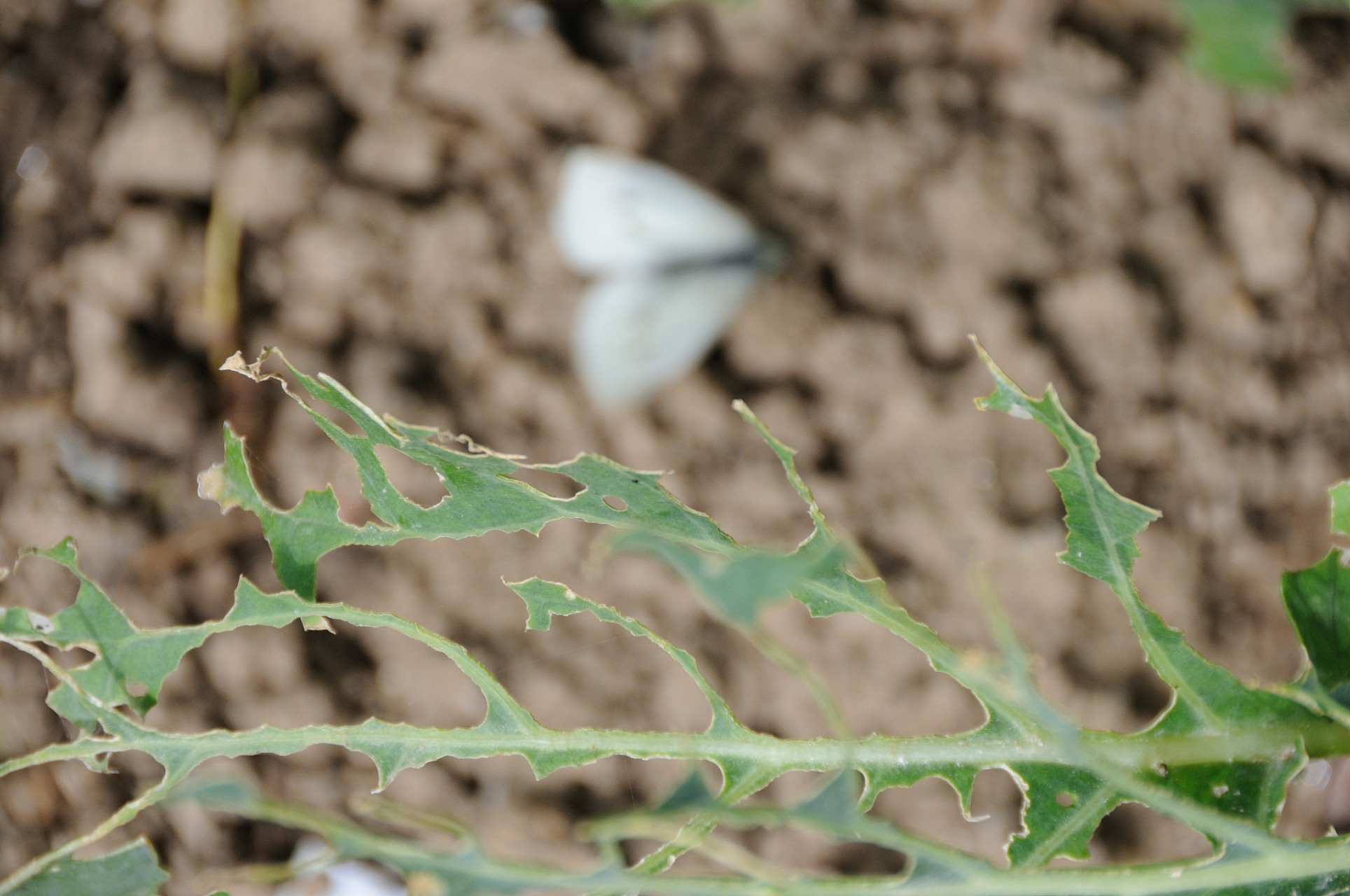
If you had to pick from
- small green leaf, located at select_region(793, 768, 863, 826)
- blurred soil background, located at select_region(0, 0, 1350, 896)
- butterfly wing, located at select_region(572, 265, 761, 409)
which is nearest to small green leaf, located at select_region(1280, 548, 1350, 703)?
small green leaf, located at select_region(793, 768, 863, 826)

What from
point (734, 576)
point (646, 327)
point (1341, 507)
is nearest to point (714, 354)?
point (646, 327)

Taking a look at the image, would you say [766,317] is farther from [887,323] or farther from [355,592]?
[355,592]

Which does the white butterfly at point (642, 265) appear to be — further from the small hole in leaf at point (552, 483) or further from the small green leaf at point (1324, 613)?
the small green leaf at point (1324, 613)

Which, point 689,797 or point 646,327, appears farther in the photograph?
point 646,327

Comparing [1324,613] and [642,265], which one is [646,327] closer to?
[642,265]

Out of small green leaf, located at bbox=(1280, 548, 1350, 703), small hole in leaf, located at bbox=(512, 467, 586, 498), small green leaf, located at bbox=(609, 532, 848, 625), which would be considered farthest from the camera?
small hole in leaf, located at bbox=(512, 467, 586, 498)

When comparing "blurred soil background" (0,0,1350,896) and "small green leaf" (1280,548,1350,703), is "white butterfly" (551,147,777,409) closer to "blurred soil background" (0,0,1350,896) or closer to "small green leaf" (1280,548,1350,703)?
"blurred soil background" (0,0,1350,896)

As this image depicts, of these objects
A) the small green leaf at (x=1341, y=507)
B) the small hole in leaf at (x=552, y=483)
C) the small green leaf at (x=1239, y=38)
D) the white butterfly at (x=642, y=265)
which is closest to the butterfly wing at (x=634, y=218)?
the white butterfly at (x=642, y=265)
